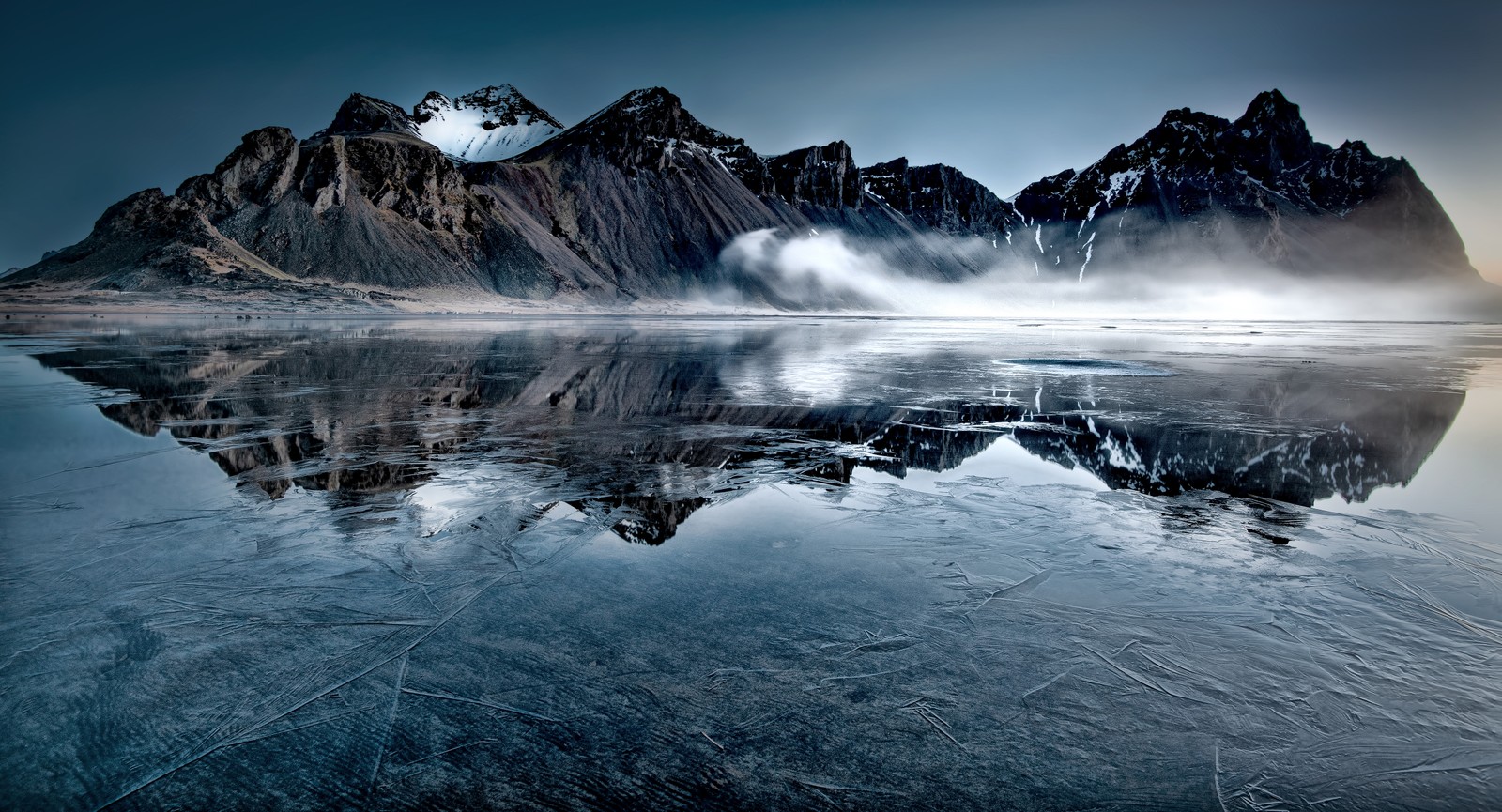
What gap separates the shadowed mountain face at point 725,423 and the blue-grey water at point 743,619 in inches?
5.4

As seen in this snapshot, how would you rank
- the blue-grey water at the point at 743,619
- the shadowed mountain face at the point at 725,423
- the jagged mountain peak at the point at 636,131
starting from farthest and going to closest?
the jagged mountain peak at the point at 636,131, the shadowed mountain face at the point at 725,423, the blue-grey water at the point at 743,619

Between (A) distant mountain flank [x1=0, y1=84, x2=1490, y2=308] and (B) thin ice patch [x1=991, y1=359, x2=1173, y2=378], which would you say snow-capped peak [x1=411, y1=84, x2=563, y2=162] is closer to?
(A) distant mountain flank [x1=0, y1=84, x2=1490, y2=308]

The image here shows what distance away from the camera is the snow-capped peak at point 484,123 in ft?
551

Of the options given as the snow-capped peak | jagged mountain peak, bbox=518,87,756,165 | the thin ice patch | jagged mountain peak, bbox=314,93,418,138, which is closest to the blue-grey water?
the thin ice patch

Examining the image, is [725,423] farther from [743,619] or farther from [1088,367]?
[1088,367]

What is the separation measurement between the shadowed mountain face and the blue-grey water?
5.4 inches

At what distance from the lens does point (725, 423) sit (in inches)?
463

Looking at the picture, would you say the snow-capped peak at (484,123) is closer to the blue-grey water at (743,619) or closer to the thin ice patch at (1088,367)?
the thin ice patch at (1088,367)

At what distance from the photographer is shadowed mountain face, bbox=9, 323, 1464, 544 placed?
8148 millimetres

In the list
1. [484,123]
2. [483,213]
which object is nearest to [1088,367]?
[483,213]

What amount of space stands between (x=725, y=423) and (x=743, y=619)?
24.1ft

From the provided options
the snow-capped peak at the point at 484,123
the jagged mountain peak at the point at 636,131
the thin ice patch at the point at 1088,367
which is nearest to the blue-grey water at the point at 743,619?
the thin ice patch at the point at 1088,367

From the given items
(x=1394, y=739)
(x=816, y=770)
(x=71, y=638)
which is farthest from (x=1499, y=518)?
(x=71, y=638)

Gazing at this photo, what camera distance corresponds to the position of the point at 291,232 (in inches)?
3551
